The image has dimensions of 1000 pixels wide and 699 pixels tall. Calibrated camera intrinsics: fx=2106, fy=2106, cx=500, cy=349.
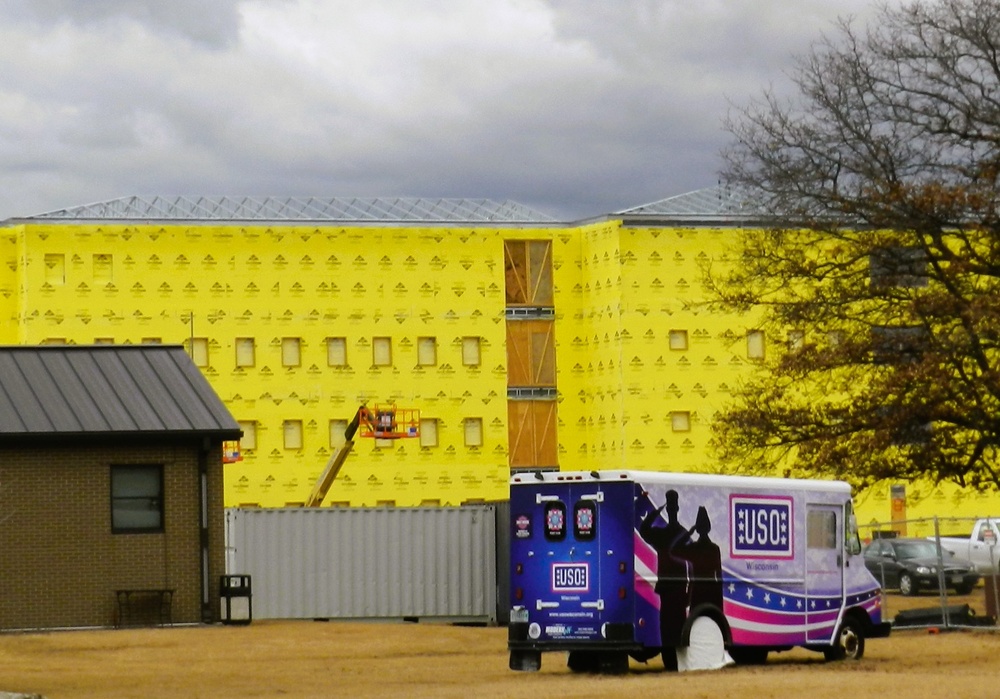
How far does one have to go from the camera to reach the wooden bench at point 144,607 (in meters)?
39.4

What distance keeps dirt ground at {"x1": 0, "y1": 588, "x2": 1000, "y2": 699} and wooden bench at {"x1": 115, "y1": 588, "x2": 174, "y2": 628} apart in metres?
0.65

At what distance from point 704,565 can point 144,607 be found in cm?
1675

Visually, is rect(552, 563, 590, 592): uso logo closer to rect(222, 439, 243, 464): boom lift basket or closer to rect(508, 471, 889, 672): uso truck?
rect(508, 471, 889, 672): uso truck

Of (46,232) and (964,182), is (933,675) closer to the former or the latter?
(964,182)

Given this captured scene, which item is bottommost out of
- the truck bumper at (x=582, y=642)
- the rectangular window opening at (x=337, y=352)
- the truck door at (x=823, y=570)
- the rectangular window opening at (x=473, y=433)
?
the truck bumper at (x=582, y=642)

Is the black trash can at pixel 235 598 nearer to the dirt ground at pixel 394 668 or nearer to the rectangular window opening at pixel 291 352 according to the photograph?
the dirt ground at pixel 394 668

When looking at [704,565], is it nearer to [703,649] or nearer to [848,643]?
[703,649]

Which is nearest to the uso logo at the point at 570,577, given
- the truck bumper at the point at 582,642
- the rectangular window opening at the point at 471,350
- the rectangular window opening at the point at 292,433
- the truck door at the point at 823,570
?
the truck bumper at the point at 582,642

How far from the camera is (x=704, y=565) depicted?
26.0 meters

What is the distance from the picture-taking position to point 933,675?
82.4 feet

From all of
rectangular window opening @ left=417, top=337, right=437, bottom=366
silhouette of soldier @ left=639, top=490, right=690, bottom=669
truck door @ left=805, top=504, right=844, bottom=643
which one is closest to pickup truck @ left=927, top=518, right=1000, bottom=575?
truck door @ left=805, top=504, right=844, bottom=643

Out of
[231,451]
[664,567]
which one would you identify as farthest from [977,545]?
[231,451]

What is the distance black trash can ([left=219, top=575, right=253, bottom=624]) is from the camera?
4044 centimetres

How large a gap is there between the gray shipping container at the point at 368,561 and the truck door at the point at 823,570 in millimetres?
18498
